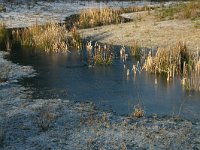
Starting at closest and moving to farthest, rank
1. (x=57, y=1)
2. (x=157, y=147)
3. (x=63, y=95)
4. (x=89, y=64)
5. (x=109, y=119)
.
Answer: (x=157, y=147) < (x=109, y=119) < (x=63, y=95) < (x=89, y=64) < (x=57, y=1)

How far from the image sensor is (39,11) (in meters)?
44.3

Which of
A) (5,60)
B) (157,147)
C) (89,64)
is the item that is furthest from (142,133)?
(5,60)

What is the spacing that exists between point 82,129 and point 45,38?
15.1m

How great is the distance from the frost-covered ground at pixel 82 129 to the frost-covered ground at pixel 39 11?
21756 mm

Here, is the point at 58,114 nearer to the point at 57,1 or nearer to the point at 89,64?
the point at 89,64

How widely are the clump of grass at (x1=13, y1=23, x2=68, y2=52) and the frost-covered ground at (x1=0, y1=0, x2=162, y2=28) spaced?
6.43 m

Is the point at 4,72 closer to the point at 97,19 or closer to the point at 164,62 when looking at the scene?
the point at 164,62

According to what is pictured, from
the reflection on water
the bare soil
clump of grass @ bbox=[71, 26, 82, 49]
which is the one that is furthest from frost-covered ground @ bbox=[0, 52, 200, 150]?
clump of grass @ bbox=[71, 26, 82, 49]

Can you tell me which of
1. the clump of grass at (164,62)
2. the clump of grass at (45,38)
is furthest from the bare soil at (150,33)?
the clump of grass at (164,62)

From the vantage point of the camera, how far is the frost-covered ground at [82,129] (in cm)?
1147

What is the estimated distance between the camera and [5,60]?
918 inches

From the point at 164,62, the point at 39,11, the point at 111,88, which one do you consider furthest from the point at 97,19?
the point at 111,88

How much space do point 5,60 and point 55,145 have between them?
41.5 ft

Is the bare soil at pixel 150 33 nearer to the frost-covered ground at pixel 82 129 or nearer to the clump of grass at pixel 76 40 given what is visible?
the clump of grass at pixel 76 40
